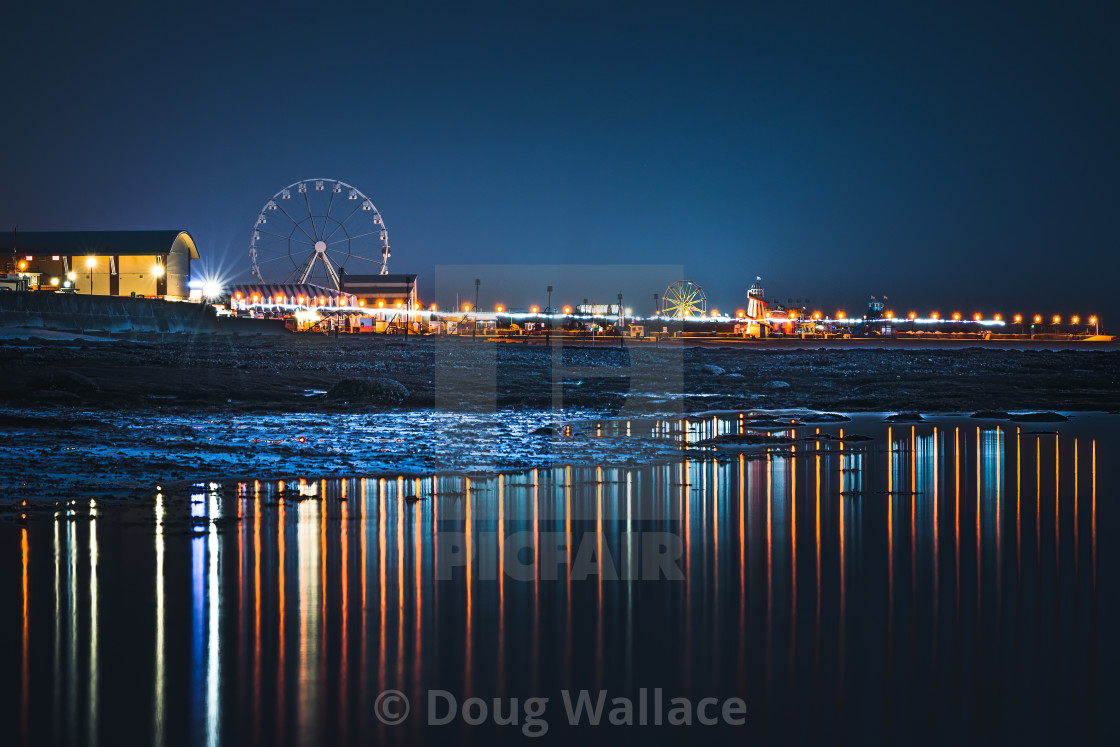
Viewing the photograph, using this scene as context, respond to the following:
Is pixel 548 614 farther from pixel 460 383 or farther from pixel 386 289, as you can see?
pixel 386 289

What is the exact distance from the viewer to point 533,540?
816 cm

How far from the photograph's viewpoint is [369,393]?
23.0 m

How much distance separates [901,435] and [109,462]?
12.6 metres

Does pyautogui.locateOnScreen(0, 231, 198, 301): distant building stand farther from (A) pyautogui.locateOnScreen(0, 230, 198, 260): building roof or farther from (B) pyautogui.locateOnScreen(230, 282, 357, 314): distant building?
(B) pyautogui.locateOnScreen(230, 282, 357, 314): distant building

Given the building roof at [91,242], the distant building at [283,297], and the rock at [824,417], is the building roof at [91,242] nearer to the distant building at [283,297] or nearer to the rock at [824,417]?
the distant building at [283,297]

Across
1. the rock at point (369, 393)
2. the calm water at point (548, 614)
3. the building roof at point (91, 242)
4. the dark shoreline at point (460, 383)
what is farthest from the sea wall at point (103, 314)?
the calm water at point (548, 614)

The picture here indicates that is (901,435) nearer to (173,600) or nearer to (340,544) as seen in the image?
(340,544)

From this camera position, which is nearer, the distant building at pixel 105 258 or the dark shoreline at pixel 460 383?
the dark shoreline at pixel 460 383

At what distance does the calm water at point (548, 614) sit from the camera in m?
4.59

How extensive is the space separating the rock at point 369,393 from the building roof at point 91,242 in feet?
211

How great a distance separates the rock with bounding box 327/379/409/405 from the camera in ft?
74.0

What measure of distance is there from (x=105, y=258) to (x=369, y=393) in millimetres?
65150

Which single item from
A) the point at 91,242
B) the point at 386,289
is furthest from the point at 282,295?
the point at 386,289

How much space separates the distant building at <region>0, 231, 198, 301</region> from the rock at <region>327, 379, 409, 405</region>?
61.8 metres
